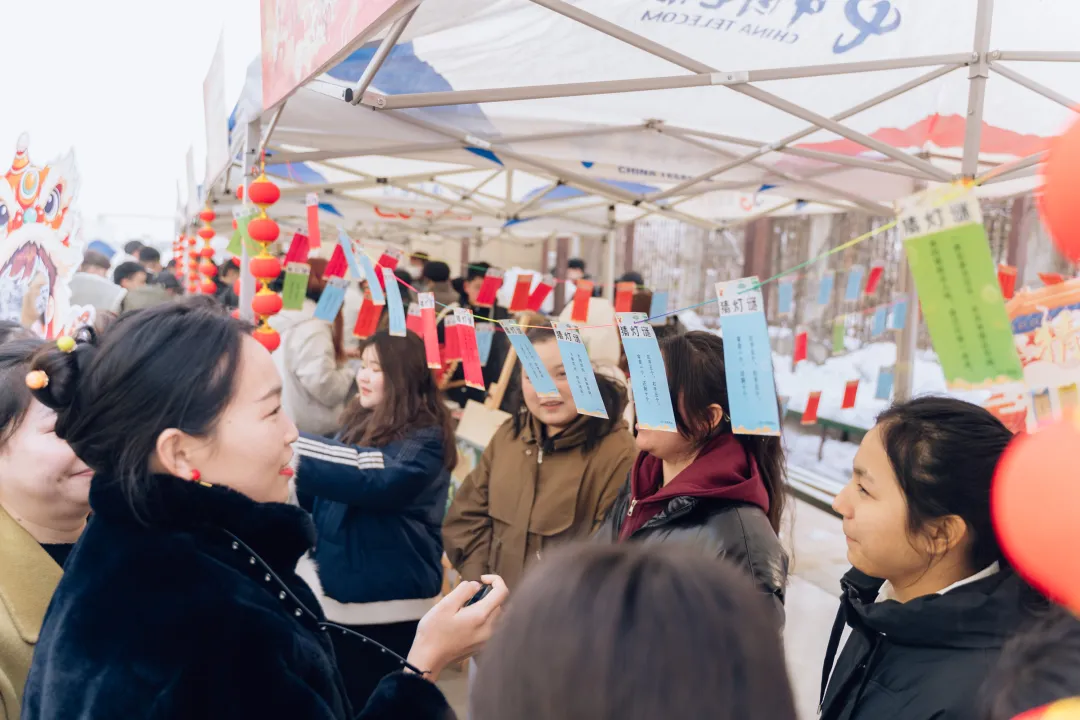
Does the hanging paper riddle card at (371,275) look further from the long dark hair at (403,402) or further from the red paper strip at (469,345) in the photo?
the red paper strip at (469,345)

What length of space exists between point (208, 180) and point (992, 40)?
463cm

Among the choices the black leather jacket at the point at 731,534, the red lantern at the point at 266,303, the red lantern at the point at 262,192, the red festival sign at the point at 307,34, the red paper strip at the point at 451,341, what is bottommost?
the black leather jacket at the point at 731,534

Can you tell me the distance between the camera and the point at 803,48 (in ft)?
9.27

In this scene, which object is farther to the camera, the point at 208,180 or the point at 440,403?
the point at 208,180

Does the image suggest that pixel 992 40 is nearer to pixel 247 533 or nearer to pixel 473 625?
pixel 473 625

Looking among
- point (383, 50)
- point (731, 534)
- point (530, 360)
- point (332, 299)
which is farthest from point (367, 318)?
point (731, 534)

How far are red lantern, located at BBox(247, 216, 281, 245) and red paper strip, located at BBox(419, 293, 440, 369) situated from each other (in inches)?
23.5

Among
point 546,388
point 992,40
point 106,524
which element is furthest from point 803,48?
point 106,524

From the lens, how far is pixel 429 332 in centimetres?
253

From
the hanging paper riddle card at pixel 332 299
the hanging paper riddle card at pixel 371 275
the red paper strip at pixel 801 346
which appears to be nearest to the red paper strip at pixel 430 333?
the hanging paper riddle card at pixel 371 275

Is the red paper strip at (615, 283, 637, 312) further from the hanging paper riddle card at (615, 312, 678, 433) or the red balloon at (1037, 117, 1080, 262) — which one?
the red balloon at (1037, 117, 1080, 262)

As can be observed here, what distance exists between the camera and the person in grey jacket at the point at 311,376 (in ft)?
12.0

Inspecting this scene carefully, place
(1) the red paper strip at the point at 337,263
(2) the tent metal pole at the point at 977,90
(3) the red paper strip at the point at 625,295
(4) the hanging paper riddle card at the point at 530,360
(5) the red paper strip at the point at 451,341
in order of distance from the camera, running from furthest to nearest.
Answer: (3) the red paper strip at the point at 625,295 → (1) the red paper strip at the point at 337,263 → (5) the red paper strip at the point at 451,341 → (2) the tent metal pole at the point at 977,90 → (4) the hanging paper riddle card at the point at 530,360

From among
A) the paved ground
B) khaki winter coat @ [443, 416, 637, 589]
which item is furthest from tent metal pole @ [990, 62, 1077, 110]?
khaki winter coat @ [443, 416, 637, 589]
